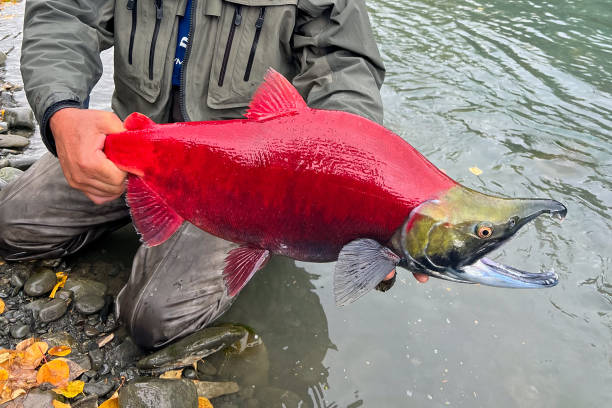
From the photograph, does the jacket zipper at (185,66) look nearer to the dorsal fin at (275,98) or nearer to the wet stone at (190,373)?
the dorsal fin at (275,98)

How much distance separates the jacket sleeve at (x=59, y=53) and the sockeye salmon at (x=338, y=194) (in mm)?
776

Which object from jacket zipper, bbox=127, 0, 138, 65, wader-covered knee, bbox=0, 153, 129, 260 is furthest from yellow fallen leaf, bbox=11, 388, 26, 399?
jacket zipper, bbox=127, 0, 138, 65

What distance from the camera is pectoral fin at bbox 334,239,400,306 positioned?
5.94 feet

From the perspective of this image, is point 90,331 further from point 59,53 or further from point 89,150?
point 59,53

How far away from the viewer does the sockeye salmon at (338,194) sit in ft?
5.66

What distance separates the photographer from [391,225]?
178 cm

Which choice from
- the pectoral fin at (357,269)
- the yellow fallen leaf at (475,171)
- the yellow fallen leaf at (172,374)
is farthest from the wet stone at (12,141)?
the yellow fallen leaf at (475,171)

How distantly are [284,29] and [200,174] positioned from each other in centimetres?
142

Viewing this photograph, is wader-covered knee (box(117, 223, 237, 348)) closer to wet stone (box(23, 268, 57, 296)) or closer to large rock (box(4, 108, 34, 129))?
wet stone (box(23, 268, 57, 296))

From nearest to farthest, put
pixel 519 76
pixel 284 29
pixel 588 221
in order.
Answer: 1. pixel 284 29
2. pixel 588 221
3. pixel 519 76

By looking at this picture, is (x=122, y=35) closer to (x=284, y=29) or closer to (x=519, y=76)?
(x=284, y=29)

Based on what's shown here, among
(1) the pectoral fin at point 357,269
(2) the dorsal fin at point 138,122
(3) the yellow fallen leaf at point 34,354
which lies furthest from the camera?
(3) the yellow fallen leaf at point 34,354

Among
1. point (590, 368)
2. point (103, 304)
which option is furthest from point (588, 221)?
point (103, 304)

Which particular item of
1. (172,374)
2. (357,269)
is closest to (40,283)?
(172,374)
